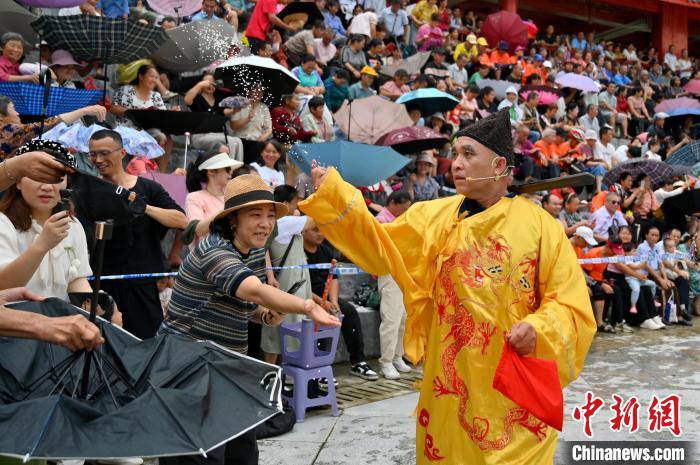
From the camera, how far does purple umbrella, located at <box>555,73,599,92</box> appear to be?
1736 centimetres

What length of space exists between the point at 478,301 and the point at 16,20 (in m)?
7.80

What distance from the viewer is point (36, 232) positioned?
347 centimetres

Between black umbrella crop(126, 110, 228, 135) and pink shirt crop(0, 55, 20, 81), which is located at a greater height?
pink shirt crop(0, 55, 20, 81)

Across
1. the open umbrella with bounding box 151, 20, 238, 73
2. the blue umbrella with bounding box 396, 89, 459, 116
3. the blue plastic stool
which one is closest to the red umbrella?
the blue umbrella with bounding box 396, 89, 459, 116

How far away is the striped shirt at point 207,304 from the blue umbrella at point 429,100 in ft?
28.5

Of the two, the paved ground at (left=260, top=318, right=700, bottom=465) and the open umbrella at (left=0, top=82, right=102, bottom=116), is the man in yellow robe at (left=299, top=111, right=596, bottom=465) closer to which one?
the paved ground at (left=260, top=318, right=700, bottom=465)

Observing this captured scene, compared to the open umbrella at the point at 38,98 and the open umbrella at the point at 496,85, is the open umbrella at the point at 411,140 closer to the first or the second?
the open umbrella at the point at 38,98

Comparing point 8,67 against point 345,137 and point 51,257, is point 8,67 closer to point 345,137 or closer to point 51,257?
point 345,137

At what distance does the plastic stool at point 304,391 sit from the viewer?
→ 534cm

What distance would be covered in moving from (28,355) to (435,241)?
172 centimetres

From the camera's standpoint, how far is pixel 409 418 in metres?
5.34

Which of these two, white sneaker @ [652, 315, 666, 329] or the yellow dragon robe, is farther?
white sneaker @ [652, 315, 666, 329]

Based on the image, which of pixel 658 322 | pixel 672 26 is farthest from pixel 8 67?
pixel 672 26

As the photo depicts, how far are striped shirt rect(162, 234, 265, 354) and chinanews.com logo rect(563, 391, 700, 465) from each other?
8.13 ft
